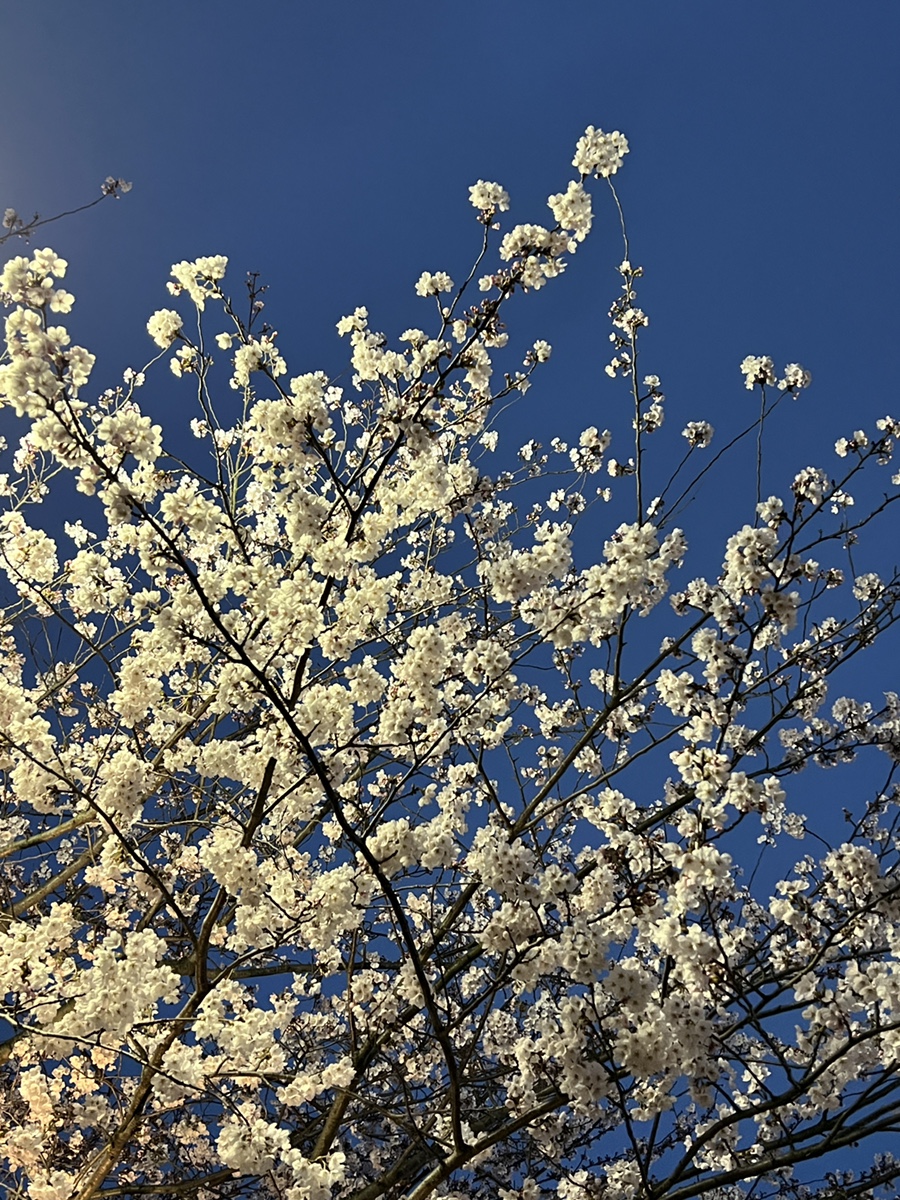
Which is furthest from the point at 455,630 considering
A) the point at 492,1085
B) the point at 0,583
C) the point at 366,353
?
the point at 0,583

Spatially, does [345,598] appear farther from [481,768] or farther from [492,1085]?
[492,1085]

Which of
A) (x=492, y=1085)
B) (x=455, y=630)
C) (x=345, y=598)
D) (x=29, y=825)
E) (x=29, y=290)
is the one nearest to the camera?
(x=29, y=290)

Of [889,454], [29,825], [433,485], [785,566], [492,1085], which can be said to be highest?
[29,825]

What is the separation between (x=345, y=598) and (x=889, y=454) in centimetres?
310

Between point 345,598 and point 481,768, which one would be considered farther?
point 481,768

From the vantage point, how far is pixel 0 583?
7480 millimetres

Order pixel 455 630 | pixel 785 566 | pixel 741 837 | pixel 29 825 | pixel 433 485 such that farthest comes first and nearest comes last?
1. pixel 741 837
2. pixel 29 825
3. pixel 455 630
4. pixel 433 485
5. pixel 785 566

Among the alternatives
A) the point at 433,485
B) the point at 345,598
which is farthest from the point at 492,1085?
the point at 433,485

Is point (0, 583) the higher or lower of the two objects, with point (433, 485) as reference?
higher

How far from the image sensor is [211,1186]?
5137 mm

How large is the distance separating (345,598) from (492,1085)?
3767 mm

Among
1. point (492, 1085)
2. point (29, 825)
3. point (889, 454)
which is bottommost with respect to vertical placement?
point (492, 1085)

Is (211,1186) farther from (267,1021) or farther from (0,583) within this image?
(0,583)

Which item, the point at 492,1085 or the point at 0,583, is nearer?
the point at 492,1085
